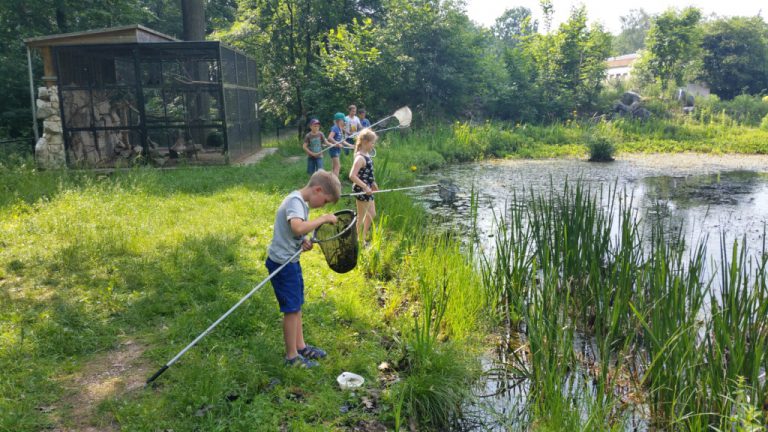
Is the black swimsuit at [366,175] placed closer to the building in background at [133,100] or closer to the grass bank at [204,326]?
the grass bank at [204,326]

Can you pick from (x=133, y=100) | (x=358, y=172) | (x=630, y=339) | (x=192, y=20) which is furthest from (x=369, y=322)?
(x=192, y=20)

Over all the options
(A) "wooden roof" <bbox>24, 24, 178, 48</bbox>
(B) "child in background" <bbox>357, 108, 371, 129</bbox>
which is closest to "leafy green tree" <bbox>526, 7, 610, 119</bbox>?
(B) "child in background" <bbox>357, 108, 371, 129</bbox>

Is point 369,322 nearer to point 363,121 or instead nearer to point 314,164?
point 314,164

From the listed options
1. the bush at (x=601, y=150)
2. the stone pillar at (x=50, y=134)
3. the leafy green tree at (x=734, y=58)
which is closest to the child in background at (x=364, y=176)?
the stone pillar at (x=50, y=134)

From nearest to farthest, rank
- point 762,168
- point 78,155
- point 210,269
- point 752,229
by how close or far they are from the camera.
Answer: point 210,269
point 752,229
point 78,155
point 762,168

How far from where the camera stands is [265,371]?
3840mm

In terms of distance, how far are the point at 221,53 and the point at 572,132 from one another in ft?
49.5

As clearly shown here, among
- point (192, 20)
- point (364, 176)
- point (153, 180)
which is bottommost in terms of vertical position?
point (153, 180)

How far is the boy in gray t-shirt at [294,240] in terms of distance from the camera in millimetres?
3670

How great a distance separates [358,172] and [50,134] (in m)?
9.11

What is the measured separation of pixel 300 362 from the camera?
397 centimetres

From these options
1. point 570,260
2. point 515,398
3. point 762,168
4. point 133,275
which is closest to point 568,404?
point 515,398

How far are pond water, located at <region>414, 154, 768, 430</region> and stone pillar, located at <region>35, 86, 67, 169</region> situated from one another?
25.6 ft

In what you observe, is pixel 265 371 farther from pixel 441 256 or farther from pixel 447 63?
pixel 447 63
